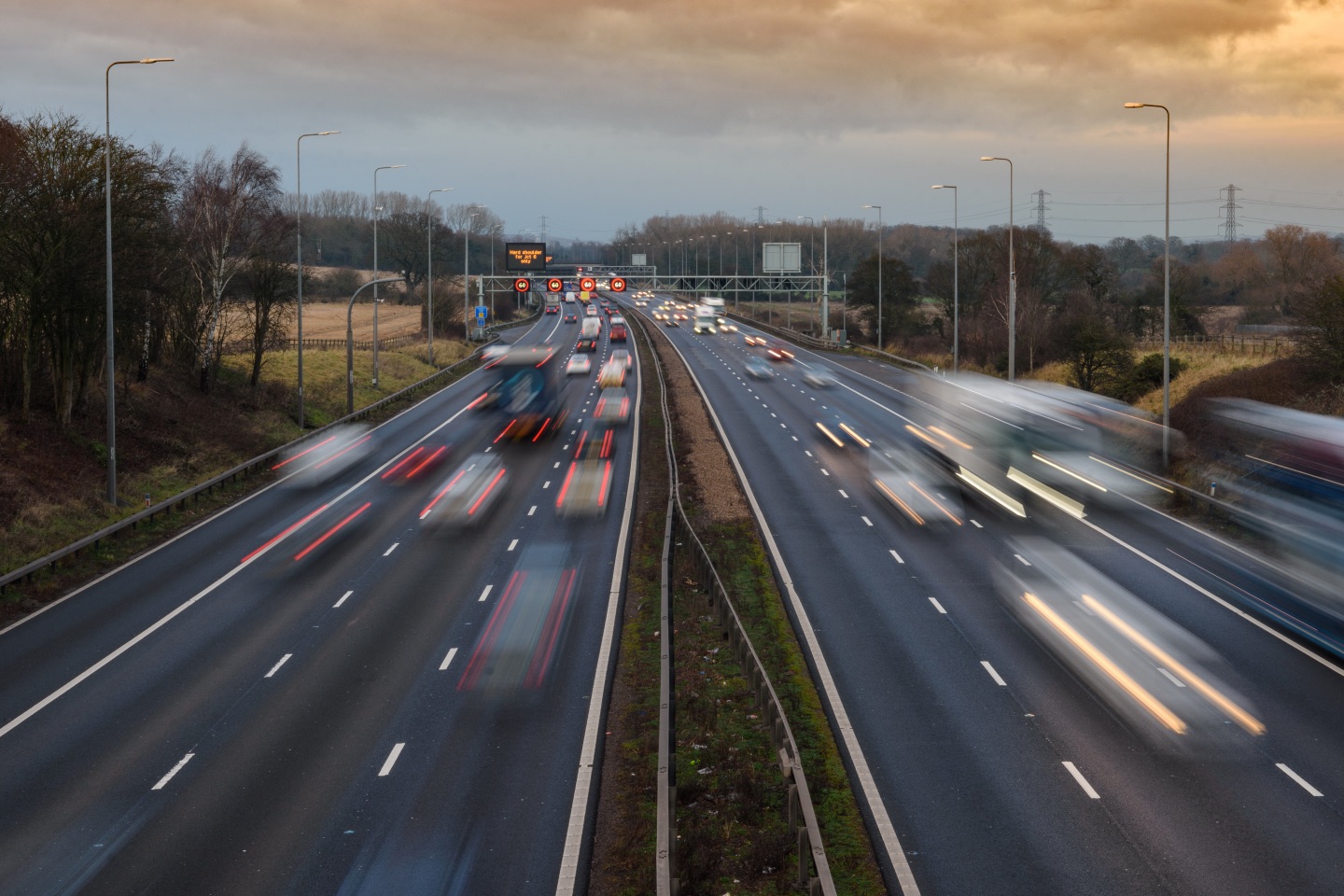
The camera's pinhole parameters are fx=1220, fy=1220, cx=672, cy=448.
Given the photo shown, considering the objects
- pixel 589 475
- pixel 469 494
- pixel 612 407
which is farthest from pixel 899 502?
pixel 612 407

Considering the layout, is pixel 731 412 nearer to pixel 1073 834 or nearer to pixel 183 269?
pixel 183 269

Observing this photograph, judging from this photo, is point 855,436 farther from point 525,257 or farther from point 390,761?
point 525,257

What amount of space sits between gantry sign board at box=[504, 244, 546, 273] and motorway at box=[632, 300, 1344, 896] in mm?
55122

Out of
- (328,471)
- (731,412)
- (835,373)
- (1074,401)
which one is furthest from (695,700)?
(835,373)

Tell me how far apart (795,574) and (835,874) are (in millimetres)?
15483

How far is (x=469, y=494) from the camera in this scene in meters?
40.2

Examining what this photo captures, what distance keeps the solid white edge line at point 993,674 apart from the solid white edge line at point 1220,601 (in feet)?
19.5

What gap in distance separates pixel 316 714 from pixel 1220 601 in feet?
61.4

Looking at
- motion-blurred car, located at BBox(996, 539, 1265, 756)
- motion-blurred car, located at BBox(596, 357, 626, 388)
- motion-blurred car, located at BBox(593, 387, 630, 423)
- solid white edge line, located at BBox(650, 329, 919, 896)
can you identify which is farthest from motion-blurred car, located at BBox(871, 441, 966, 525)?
motion-blurred car, located at BBox(596, 357, 626, 388)

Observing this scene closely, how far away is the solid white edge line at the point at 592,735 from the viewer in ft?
47.2

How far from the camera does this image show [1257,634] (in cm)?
2386

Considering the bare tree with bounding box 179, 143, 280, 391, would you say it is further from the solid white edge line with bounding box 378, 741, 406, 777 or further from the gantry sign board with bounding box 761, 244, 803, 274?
the gantry sign board with bounding box 761, 244, 803, 274

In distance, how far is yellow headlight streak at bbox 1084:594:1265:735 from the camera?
19111 millimetres

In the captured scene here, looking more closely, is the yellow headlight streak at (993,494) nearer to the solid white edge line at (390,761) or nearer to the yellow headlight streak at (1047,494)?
the yellow headlight streak at (1047,494)
